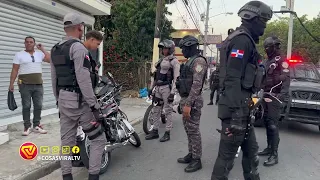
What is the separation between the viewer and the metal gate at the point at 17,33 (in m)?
6.55

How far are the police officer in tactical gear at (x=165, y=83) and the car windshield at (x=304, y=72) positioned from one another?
4.15 meters

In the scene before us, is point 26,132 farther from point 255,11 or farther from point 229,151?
point 255,11

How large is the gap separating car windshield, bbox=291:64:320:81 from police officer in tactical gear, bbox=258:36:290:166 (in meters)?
3.75

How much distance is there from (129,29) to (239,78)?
1385cm

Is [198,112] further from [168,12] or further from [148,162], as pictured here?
[168,12]

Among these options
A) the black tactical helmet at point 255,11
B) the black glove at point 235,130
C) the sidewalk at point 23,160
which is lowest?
the sidewalk at point 23,160

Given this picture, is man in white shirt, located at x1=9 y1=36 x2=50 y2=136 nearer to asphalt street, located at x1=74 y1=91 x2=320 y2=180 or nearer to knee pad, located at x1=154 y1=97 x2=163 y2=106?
asphalt street, located at x1=74 y1=91 x2=320 y2=180

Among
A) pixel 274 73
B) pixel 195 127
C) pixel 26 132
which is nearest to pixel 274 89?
pixel 274 73

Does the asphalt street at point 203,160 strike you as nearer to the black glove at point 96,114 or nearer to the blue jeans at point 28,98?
the black glove at point 96,114

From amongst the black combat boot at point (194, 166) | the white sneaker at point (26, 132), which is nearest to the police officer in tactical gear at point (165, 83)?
the black combat boot at point (194, 166)

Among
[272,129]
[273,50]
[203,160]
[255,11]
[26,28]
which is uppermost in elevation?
[26,28]

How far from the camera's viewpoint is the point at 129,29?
16109 mm

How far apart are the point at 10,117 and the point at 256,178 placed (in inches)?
218

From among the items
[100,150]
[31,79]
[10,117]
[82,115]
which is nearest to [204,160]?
[100,150]
